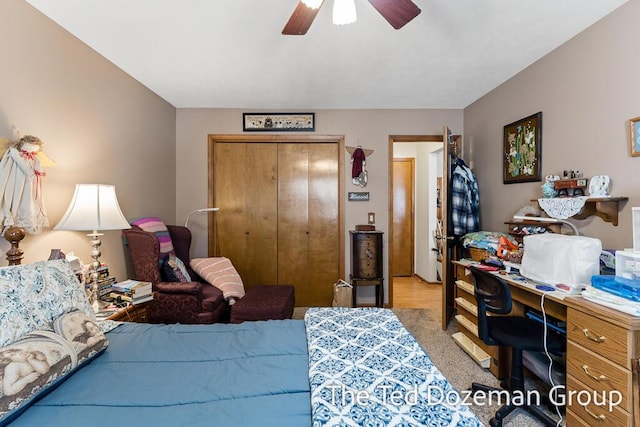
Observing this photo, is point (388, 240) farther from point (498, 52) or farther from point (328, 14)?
point (328, 14)

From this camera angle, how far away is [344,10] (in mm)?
→ 1457

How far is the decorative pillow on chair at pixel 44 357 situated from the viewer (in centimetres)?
89

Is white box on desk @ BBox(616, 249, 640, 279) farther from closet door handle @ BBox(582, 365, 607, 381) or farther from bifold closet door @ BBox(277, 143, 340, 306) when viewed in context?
bifold closet door @ BBox(277, 143, 340, 306)

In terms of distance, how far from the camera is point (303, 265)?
378 centimetres

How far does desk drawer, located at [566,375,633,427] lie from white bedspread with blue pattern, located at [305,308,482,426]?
38.4 inches

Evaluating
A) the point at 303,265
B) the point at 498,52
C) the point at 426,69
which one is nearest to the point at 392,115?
the point at 426,69

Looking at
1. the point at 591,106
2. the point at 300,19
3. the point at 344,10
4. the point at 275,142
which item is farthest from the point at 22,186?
the point at 591,106

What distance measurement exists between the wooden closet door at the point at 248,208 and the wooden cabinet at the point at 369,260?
43.9 inches

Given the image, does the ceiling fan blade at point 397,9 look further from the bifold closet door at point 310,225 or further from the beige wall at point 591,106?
the bifold closet door at point 310,225

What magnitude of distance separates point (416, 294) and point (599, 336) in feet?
9.97

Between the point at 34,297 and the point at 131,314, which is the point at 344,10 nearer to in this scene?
the point at 34,297

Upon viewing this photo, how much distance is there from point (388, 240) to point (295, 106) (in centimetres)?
211

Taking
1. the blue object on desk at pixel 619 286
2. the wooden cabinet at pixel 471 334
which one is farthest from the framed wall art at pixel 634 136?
the wooden cabinet at pixel 471 334

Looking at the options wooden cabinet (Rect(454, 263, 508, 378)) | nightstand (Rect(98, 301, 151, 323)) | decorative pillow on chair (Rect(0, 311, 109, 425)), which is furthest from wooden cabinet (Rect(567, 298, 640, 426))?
nightstand (Rect(98, 301, 151, 323))
